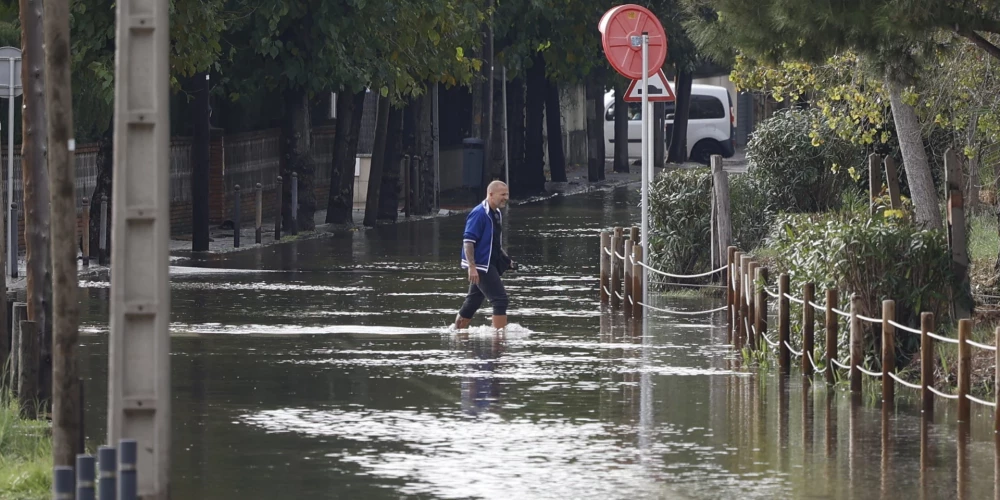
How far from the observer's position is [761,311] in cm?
1491

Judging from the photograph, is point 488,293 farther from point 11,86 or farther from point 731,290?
point 11,86

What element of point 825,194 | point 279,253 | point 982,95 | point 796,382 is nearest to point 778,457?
point 796,382

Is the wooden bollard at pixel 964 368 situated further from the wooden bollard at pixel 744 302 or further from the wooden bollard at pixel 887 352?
the wooden bollard at pixel 744 302

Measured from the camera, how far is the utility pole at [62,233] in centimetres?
898

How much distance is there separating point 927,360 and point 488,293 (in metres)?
5.52

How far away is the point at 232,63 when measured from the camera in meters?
29.6

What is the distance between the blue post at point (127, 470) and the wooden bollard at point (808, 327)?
760cm

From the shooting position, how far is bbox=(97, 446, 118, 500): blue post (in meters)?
6.77

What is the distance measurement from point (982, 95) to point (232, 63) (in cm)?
1470

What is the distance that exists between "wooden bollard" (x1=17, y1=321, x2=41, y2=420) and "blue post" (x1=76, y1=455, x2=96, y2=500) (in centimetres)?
493

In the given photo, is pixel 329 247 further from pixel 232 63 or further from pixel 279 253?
pixel 232 63

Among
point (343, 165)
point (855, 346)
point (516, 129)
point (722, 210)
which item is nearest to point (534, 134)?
point (516, 129)

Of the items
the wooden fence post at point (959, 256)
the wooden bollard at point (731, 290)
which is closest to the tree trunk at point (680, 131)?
the wooden bollard at point (731, 290)

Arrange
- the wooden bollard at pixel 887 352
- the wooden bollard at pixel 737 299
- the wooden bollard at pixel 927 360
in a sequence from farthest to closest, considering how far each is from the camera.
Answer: the wooden bollard at pixel 737 299, the wooden bollard at pixel 887 352, the wooden bollard at pixel 927 360
